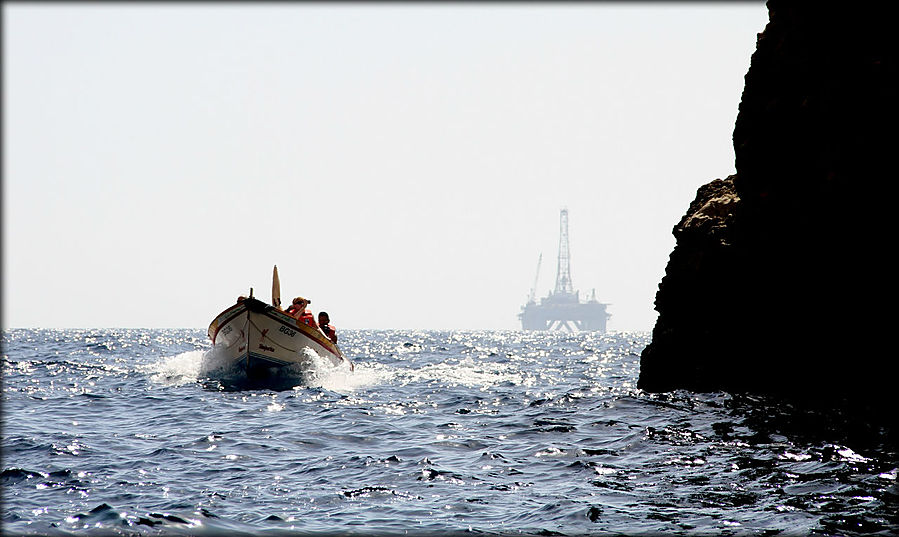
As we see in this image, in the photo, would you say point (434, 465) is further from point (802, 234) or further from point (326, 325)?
point (326, 325)

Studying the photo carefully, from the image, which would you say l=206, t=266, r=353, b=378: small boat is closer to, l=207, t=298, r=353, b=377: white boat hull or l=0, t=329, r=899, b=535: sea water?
l=207, t=298, r=353, b=377: white boat hull

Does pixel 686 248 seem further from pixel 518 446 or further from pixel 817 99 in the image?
pixel 518 446

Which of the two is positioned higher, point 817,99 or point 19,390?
point 817,99

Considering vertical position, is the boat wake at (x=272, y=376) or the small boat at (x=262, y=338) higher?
the small boat at (x=262, y=338)

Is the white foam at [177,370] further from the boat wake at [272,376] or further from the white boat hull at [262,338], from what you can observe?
the white boat hull at [262,338]

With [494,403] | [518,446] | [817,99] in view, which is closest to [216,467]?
[518,446]

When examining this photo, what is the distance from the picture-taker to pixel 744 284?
18266 mm

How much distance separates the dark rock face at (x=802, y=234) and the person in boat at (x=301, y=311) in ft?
Result: 34.7

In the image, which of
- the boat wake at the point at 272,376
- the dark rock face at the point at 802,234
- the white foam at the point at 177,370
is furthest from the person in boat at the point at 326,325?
the dark rock face at the point at 802,234

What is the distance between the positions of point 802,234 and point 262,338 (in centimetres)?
1474

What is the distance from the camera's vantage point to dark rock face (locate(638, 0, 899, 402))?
14188 millimetres

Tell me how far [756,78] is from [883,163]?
16.4 ft

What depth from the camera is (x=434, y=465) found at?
1157 centimetres

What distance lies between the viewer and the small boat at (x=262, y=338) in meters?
22.2
